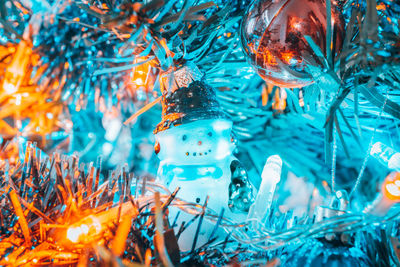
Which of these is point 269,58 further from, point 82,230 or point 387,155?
point 82,230

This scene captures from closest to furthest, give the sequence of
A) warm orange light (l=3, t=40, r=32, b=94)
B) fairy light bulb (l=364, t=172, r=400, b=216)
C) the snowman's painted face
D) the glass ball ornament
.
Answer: fairy light bulb (l=364, t=172, r=400, b=216), the glass ball ornament, the snowman's painted face, warm orange light (l=3, t=40, r=32, b=94)

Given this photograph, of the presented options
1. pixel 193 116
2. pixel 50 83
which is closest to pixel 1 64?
pixel 50 83

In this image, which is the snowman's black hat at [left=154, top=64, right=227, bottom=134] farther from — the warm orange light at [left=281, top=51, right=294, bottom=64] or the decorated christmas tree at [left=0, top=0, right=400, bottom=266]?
the warm orange light at [left=281, top=51, right=294, bottom=64]

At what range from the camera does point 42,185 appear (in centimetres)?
46

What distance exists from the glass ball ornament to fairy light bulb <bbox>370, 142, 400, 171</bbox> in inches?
5.4

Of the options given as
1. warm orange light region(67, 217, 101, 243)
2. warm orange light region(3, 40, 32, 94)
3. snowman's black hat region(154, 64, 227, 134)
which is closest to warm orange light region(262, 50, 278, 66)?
snowman's black hat region(154, 64, 227, 134)

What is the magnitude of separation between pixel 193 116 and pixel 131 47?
17cm

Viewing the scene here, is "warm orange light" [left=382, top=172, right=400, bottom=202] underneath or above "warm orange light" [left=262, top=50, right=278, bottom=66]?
underneath

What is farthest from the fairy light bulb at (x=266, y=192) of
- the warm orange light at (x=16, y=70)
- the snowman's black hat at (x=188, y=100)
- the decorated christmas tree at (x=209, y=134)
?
the warm orange light at (x=16, y=70)

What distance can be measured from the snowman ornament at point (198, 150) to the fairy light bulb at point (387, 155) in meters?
0.20

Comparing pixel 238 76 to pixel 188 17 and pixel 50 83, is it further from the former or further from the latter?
pixel 50 83

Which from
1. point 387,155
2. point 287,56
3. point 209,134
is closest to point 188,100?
point 209,134

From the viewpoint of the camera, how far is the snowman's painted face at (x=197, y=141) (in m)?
0.50

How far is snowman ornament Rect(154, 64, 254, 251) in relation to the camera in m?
0.49
